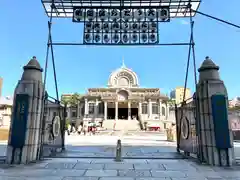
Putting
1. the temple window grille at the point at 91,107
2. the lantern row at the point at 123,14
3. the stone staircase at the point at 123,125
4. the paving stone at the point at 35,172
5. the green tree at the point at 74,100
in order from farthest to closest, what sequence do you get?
the green tree at the point at 74,100, the temple window grille at the point at 91,107, the stone staircase at the point at 123,125, the lantern row at the point at 123,14, the paving stone at the point at 35,172

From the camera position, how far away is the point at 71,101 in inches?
2223

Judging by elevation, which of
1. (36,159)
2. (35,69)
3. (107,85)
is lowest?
(36,159)

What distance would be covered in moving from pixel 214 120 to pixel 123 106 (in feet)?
155

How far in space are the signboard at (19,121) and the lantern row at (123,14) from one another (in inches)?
166

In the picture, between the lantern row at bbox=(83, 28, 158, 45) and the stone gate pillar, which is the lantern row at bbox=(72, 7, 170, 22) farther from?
the stone gate pillar

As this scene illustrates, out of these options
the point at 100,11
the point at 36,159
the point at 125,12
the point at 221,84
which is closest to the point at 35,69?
the point at 36,159

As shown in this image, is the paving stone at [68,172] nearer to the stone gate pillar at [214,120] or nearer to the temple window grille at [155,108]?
the stone gate pillar at [214,120]

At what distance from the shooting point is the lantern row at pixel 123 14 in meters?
9.16

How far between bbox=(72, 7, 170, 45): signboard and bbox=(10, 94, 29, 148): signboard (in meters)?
3.53

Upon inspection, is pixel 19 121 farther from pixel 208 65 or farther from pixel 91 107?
pixel 91 107

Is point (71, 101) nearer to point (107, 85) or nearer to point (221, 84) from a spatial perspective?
point (107, 85)

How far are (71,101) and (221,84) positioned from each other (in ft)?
171

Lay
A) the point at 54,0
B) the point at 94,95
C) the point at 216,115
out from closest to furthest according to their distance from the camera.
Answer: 1. the point at 216,115
2. the point at 54,0
3. the point at 94,95

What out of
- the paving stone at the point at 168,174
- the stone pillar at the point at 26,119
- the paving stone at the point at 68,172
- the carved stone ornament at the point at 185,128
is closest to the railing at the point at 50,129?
the stone pillar at the point at 26,119
